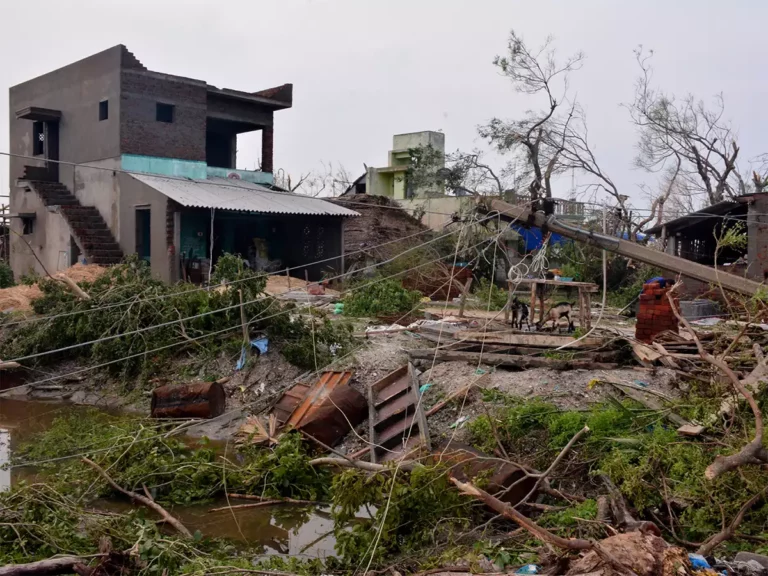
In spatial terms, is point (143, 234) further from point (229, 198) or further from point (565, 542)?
point (565, 542)

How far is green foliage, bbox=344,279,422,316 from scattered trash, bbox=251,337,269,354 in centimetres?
329

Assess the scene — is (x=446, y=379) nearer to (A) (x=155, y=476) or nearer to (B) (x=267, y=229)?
(A) (x=155, y=476)

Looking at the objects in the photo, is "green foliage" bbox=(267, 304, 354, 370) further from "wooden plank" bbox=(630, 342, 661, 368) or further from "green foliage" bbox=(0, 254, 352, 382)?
"wooden plank" bbox=(630, 342, 661, 368)

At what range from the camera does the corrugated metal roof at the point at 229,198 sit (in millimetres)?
18578

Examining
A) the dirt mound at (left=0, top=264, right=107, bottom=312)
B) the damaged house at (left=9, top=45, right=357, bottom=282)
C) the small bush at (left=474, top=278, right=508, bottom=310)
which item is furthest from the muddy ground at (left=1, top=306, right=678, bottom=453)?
the damaged house at (left=9, top=45, right=357, bottom=282)

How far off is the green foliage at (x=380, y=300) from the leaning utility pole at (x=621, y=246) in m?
5.77

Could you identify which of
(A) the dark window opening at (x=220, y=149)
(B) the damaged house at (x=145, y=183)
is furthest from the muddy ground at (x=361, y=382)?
(A) the dark window opening at (x=220, y=149)

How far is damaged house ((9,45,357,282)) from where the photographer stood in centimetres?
1981

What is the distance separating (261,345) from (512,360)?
404 cm

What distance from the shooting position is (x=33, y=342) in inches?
463

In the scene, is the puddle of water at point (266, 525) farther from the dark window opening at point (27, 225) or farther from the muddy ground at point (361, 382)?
the dark window opening at point (27, 225)

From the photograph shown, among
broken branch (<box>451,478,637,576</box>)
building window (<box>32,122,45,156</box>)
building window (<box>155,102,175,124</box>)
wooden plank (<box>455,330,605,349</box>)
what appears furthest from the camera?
building window (<box>32,122,45,156</box>)

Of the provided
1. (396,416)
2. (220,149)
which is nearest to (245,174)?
(220,149)

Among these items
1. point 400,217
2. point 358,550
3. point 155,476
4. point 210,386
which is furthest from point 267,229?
point 358,550
